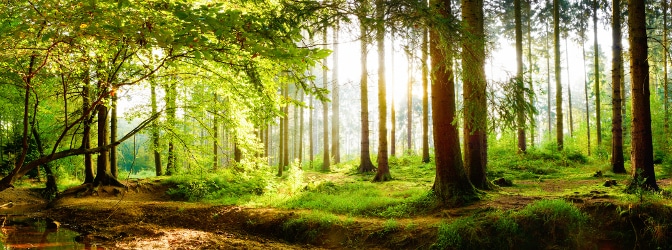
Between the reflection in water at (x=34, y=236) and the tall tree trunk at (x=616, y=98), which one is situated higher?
the tall tree trunk at (x=616, y=98)

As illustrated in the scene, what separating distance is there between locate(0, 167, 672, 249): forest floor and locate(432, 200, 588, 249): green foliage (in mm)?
355

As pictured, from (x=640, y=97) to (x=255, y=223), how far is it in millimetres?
9262

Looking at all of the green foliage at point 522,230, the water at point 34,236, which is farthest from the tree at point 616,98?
the water at point 34,236

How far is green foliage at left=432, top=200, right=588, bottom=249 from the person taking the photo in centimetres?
628

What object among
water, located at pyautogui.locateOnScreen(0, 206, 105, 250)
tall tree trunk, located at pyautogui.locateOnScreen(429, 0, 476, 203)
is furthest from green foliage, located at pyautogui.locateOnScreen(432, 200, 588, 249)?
water, located at pyautogui.locateOnScreen(0, 206, 105, 250)

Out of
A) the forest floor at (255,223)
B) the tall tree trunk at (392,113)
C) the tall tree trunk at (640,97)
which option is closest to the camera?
the forest floor at (255,223)

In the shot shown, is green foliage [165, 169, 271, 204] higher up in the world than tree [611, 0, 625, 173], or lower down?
lower down

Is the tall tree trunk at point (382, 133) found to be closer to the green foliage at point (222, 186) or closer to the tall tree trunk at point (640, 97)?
the green foliage at point (222, 186)

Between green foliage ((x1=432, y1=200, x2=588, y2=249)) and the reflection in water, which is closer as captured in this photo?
green foliage ((x1=432, y1=200, x2=588, y2=249))

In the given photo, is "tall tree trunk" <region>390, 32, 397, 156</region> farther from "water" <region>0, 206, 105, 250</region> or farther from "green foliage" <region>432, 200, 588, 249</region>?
"water" <region>0, 206, 105, 250</region>

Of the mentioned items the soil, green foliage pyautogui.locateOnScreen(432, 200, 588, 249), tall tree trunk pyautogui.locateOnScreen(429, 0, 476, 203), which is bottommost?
the soil

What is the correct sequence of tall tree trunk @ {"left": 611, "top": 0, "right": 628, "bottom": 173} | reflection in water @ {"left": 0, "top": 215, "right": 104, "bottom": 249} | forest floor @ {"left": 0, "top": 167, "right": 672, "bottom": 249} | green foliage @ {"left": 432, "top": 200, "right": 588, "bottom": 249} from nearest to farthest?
1. green foliage @ {"left": 432, "top": 200, "right": 588, "bottom": 249}
2. reflection in water @ {"left": 0, "top": 215, "right": 104, "bottom": 249}
3. forest floor @ {"left": 0, "top": 167, "right": 672, "bottom": 249}
4. tall tree trunk @ {"left": 611, "top": 0, "right": 628, "bottom": 173}

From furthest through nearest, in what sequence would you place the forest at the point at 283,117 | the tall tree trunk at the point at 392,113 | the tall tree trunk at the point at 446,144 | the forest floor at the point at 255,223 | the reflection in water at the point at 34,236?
the tall tree trunk at the point at 392,113 → the tall tree trunk at the point at 446,144 → the forest floor at the point at 255,223 → the reflection in water at the point at 34,236 → the forest at the point at 283,117

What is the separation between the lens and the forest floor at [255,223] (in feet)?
23.4
